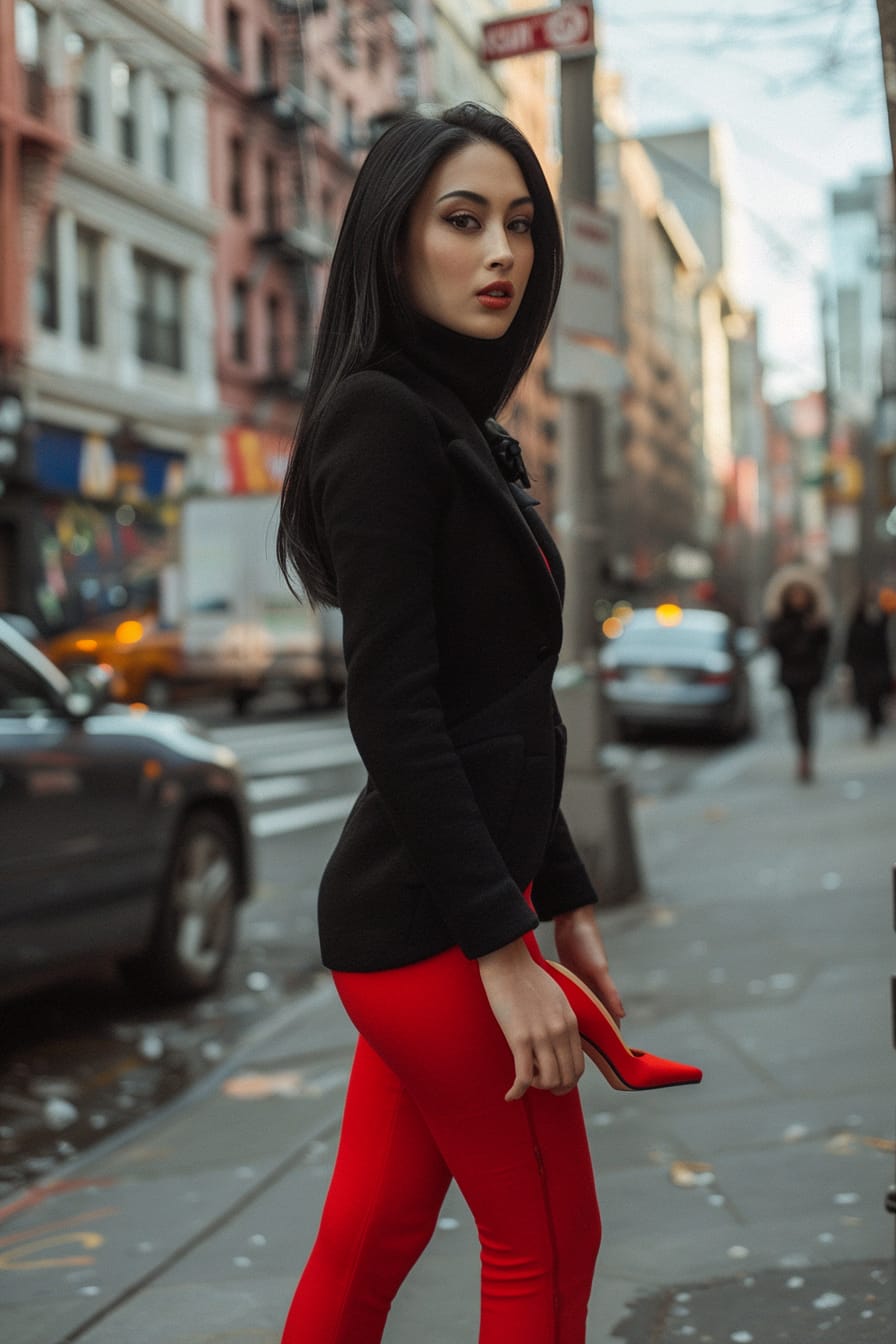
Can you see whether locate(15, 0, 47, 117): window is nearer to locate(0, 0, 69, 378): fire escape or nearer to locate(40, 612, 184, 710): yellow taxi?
locate(0, 0, 69, 378): fire escape

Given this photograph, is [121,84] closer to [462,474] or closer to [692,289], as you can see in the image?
[462,474]

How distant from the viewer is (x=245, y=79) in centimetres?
2378

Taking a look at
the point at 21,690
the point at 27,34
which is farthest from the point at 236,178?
the point at 21,690

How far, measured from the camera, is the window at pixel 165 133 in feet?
89.9

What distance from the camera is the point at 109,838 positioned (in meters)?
5.67

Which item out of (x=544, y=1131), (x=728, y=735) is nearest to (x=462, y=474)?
(x=544, y=1131)

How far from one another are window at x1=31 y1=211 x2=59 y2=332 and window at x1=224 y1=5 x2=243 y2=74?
5.78m

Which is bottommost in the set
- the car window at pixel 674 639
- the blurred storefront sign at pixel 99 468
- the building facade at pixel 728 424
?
the car window at pixel 674 639

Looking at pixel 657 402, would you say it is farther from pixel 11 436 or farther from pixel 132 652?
pixel 132 652

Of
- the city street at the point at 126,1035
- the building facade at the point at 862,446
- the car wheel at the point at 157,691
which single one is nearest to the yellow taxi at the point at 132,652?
the car wheel at the point at 157,691

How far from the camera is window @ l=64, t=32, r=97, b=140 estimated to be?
1891 cm

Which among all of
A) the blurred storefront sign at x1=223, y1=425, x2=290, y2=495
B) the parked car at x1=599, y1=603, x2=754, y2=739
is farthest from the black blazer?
the blurred storefront sign at x1=223, y1=425, x2=290, y2=495

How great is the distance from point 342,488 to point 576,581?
6.50 meters

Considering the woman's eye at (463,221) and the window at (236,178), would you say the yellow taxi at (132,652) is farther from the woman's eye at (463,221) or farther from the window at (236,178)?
the woman's eye at (463,221)
